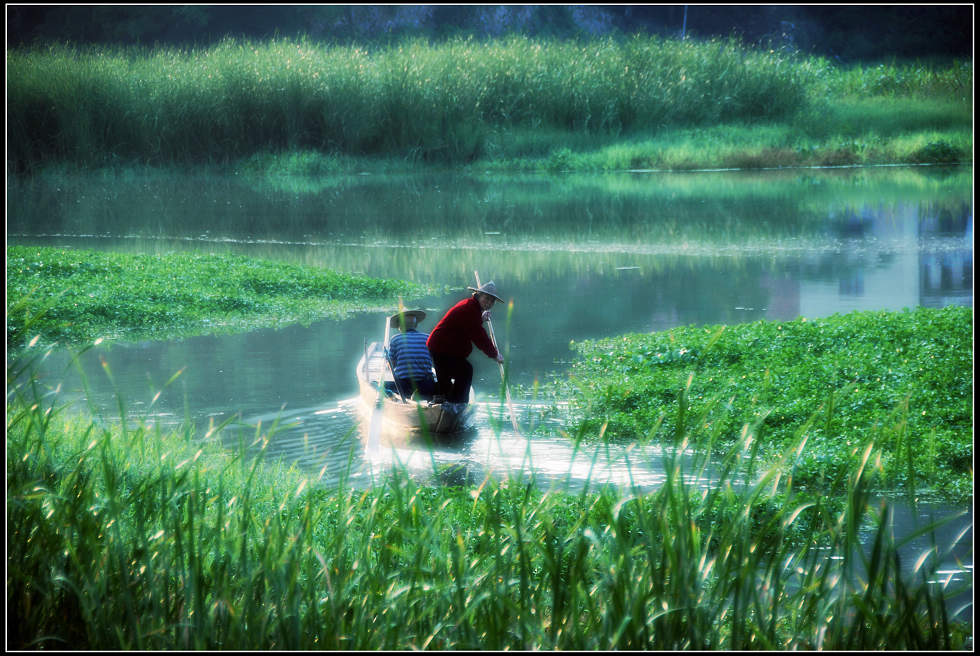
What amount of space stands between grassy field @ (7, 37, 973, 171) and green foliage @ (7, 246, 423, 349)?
17.1 m

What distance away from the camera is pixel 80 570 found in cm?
375

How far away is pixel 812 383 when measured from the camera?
9.59 m

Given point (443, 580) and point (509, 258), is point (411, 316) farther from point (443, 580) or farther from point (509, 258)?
point (509, 258)

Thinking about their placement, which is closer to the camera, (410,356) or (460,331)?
(460,331)

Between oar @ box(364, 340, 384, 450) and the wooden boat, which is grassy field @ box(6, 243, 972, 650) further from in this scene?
the wooden boat

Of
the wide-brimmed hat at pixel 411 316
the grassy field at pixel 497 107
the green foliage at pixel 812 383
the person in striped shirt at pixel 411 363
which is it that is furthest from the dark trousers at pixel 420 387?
the grassy field at pixel 497 107

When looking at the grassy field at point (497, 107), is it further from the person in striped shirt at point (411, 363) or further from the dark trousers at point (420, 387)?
the dark trousers at point (420, 387)

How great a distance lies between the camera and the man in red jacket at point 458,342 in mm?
9398

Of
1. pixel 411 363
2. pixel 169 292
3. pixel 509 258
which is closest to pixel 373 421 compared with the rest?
pixel 411 363

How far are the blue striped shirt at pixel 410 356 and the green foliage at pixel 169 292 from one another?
3.12 m

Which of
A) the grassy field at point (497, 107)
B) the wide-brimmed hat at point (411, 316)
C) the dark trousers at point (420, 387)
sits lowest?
the dark trousers at point (420, 387)

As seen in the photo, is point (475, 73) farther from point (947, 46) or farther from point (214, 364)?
point (214, 364)

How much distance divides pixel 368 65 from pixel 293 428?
88.4 feet

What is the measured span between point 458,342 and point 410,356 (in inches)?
21.0
